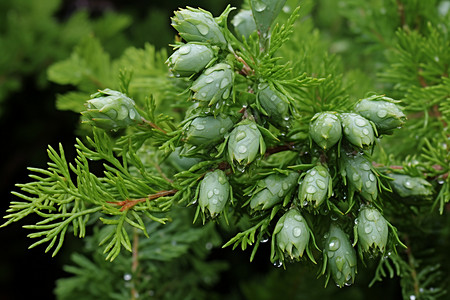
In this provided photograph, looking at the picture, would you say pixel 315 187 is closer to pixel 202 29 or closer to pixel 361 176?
pixel 361 176

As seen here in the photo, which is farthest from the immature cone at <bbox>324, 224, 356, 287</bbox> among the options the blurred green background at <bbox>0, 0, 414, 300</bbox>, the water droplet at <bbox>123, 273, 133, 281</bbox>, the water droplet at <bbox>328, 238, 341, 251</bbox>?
the blurred green background at <bbox>0, 0, 414, 300</bbox>

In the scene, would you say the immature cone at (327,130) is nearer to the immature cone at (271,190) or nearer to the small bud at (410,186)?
the immature cone at (271,190)

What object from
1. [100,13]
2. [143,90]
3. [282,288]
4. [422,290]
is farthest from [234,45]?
[100,13]

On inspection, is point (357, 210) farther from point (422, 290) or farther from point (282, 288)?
point (282, 288)

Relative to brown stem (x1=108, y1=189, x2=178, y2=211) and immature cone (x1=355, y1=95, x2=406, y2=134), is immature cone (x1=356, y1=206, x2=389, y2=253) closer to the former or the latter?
immature cone (x1=355, y1=95, x2=406, y2=134)

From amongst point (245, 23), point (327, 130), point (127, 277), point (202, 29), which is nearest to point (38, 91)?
point (127, 277)

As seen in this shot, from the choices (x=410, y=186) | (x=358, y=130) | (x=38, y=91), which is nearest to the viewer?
(x=358, y=130)

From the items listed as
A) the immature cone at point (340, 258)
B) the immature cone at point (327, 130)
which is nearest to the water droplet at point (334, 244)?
the immature cone at point (340, 258)
